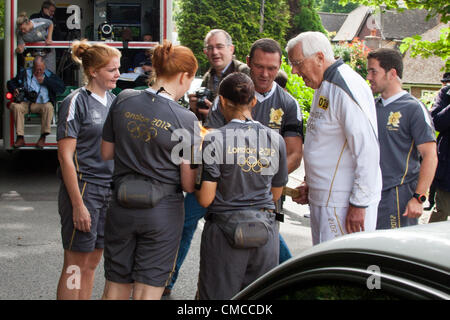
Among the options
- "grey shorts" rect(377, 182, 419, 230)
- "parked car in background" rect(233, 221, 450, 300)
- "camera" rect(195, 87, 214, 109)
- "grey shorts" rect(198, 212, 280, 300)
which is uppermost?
"camera" rect(195, 87, 214, 109)

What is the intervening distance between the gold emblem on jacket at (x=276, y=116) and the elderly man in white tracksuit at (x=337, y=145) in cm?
50

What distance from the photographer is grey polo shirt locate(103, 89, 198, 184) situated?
3.05 meters

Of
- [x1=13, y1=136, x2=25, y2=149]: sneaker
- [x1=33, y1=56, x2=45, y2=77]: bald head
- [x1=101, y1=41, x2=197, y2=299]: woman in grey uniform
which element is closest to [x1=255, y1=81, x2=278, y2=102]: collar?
[x1=101, y1=41, x2=197, y2=299]: woman in grey uniform

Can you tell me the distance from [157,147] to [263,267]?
873 millimetres

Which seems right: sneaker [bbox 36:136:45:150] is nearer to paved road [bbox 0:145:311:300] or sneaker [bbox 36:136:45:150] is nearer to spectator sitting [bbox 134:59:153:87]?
paved road [bbox 0:145:311:300]

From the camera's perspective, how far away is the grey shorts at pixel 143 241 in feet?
10.2

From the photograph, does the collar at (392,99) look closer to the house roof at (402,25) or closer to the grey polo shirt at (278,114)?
the grey polo shirt at (278,114)

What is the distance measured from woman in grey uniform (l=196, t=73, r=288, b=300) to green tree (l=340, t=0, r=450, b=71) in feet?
15.3

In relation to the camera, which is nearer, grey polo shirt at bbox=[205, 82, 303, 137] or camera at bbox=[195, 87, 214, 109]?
grey polo shirt at bbox=[205, 82, 303, 137]

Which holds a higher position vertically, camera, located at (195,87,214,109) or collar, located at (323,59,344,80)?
collar, located at (323,59,344,80)

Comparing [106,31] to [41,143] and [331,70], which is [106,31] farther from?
[331,70]

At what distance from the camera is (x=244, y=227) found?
3051 mm

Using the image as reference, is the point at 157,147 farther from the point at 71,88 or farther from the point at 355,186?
the point at 71,88

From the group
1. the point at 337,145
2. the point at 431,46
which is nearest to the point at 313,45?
the point at 337,145
